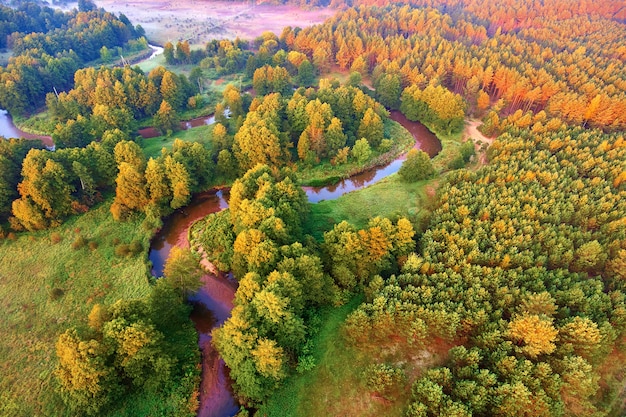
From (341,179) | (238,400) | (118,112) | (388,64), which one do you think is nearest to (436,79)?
(388,64)

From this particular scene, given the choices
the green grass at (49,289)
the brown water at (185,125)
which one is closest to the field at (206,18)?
the brown water at (185,125)

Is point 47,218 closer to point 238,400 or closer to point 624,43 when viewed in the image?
point 238,400

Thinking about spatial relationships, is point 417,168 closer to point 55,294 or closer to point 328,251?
point 328,251

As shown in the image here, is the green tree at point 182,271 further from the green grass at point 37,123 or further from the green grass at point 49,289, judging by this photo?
the green grass at point 37,123

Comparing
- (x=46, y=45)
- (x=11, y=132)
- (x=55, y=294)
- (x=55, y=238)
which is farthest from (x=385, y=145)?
(x=46, y=45)

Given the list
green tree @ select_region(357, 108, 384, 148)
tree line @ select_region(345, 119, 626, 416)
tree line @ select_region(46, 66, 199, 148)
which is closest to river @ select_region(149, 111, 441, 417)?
green tree @ select_region(357, 108, 384, 148)

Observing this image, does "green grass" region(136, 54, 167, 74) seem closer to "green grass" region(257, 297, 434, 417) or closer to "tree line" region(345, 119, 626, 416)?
"tree line" region(345, 119, 626, 416)
